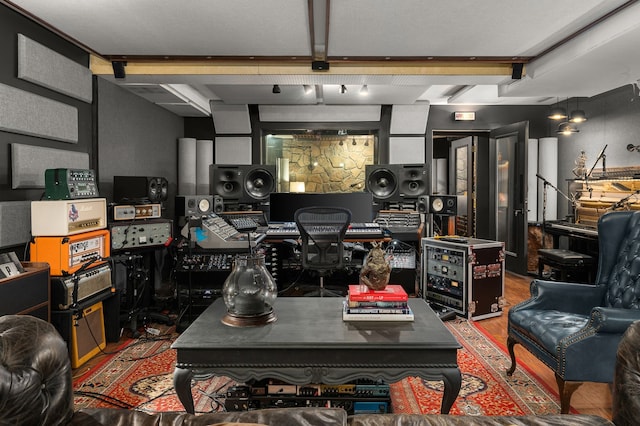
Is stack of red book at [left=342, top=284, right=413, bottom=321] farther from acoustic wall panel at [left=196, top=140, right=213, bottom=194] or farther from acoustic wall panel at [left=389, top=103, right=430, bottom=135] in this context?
acoustic wall panel at [left=196, top=140, right=213, bottom=194]

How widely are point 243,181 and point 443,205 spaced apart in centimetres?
237

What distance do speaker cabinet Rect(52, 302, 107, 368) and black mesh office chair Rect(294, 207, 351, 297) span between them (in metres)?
1.73

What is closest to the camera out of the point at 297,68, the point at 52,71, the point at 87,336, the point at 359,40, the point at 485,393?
the point at 485,393

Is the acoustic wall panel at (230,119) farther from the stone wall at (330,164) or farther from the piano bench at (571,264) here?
the piano bench at (571,264)

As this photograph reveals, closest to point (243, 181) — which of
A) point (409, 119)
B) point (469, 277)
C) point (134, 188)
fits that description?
point (134, 188)

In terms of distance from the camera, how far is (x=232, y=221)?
4.92m

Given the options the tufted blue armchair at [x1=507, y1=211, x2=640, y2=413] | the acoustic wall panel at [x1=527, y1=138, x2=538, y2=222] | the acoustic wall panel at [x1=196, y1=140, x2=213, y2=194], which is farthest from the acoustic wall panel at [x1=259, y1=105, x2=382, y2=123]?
the tufted blue armchair at [x1=507, y1=211, x2=640, y2=413]

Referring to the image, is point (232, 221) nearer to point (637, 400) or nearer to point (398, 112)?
point (398, 112)

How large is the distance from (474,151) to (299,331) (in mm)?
5987

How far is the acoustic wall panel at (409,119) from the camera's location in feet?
19.6

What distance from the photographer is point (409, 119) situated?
19.8 ft

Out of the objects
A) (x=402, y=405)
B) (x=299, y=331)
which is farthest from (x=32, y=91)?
(x=402, y=405)

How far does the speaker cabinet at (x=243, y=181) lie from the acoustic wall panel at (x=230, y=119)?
110 centimetres

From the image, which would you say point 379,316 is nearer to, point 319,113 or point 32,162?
point 32,162
